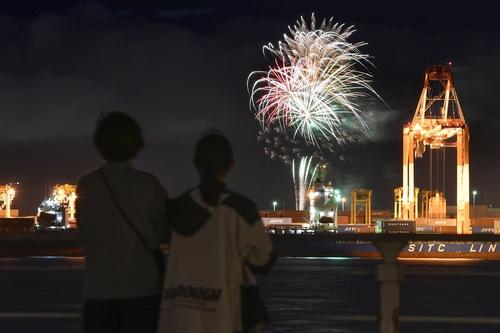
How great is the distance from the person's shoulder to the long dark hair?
0.09 m

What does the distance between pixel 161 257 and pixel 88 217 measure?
320 mm

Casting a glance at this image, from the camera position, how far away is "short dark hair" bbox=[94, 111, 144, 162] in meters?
3.04

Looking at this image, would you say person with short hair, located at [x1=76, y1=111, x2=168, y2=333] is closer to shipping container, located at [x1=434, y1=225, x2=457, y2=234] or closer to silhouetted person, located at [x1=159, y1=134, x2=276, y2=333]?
silhouetted person, located at [x1=159, y1=134, x2=276, y2=333]

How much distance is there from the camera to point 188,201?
115 inches

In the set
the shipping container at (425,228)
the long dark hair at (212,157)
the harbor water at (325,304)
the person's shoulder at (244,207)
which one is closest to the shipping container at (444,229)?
the shipping container at (425,228)

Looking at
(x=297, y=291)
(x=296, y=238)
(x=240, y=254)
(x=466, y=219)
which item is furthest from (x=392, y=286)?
(x=466, y=219)

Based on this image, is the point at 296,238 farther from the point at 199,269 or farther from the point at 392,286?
the point at 199,269

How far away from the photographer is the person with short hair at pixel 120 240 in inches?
115

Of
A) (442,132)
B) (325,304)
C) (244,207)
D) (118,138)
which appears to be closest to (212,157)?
(244,207)

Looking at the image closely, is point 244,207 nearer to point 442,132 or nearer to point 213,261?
point 213,261

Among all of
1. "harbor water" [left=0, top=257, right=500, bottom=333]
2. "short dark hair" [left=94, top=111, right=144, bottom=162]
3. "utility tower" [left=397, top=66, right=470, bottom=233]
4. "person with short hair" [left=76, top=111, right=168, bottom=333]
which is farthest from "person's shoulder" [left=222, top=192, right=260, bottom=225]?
"utility tower" [left=397, top=66, right=470, bottom=233]

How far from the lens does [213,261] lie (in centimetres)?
278

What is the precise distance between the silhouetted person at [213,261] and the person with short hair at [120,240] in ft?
0.38

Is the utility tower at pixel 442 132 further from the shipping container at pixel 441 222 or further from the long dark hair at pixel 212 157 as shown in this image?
the long dark hair at pixel 212 157
